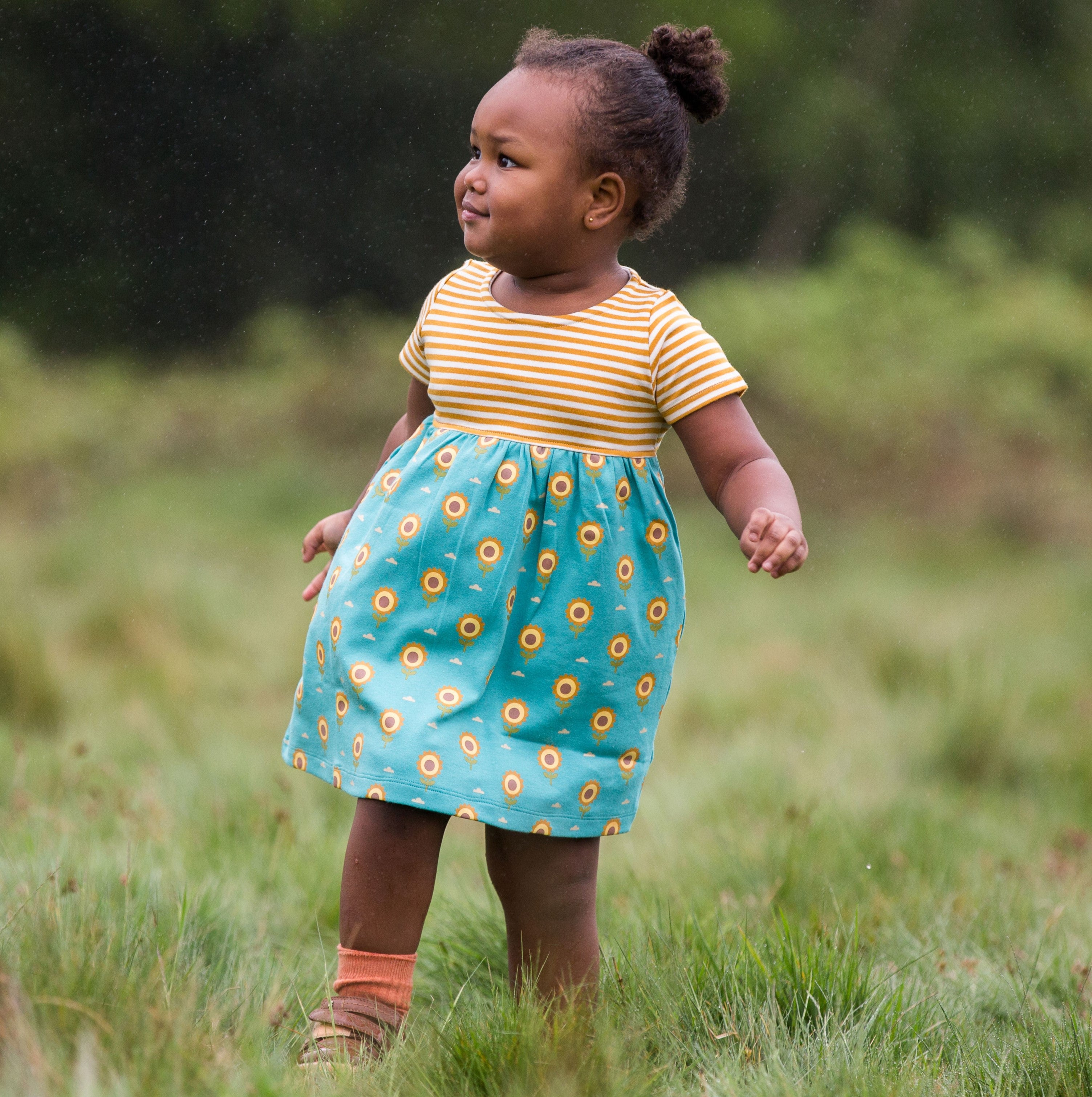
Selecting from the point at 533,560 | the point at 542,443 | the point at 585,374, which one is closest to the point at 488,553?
the point at 533,560

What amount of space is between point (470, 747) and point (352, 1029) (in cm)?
42

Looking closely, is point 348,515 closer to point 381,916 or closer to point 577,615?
point 577,615

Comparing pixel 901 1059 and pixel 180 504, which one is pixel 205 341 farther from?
pixel 901 1059

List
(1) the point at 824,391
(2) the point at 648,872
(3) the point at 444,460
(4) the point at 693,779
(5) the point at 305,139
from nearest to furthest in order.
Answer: (3) the point at 444,460 → (2) the point at 648,872 → (4) the point at 693,779 → (1) the point at 824,391 → (5) the point at 305,139

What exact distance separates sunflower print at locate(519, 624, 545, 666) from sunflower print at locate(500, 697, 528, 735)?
0.05m

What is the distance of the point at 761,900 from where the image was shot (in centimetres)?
261

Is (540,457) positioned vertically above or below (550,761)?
above

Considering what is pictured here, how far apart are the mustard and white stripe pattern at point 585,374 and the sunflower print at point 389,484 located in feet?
0.34

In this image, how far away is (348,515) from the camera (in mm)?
2146

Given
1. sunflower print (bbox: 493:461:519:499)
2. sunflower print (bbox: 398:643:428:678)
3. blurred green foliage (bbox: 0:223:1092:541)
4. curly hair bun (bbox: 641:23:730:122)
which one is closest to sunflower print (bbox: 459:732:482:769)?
sunflower print (bbox: 398:643:428:678)

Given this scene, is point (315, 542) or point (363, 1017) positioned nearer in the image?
point (363, 1017)

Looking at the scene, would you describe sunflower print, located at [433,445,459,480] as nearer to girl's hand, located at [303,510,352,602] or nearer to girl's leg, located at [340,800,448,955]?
girl's hand, located at [303,510,352,602]

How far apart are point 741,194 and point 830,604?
21.5ft

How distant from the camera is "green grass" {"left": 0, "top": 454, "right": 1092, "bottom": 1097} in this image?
1.58m
